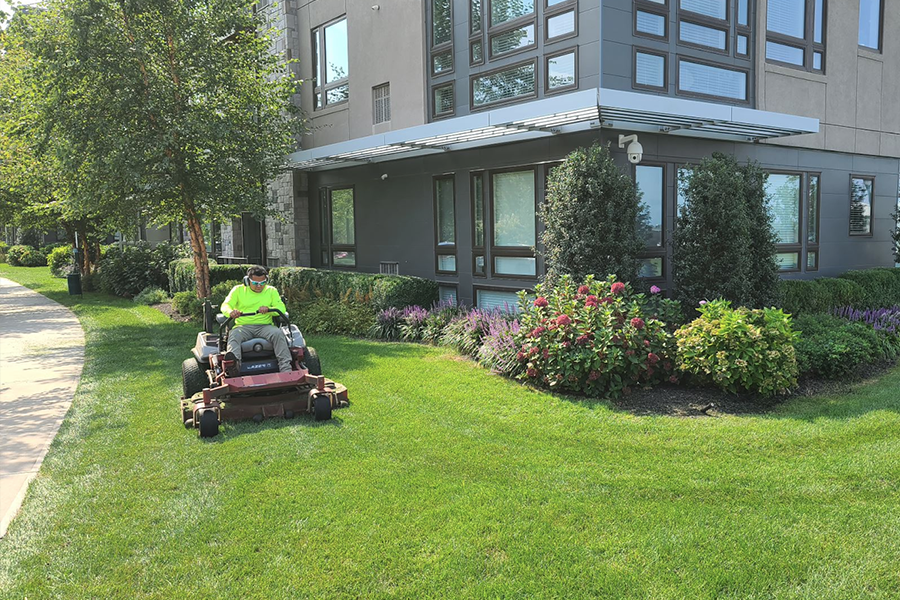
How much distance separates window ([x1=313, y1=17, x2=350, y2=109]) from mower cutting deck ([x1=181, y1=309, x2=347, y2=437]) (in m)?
9.67

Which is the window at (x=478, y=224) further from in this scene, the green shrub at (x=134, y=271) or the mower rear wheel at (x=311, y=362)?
the green shrub at (x=134, y=271)

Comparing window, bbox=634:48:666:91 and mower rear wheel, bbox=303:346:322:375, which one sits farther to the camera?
window, bbox=634:48:666:91

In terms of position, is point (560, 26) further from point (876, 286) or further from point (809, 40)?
point (876, 286)

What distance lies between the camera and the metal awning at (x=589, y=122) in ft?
28.1

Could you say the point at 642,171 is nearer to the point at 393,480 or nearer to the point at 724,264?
the point at 724,264

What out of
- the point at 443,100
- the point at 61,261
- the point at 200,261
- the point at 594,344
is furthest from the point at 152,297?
the point at 61,261

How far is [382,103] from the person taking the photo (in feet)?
46.9

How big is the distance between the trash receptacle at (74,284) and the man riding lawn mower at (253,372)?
15.5 metres

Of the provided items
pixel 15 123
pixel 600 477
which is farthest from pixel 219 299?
pixel 600 477

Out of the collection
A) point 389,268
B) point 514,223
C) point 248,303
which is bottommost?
point 248,303

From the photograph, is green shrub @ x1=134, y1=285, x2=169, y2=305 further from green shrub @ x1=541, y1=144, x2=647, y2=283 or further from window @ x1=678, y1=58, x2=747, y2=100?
window @ x1=678, y1=58, x2=747, y2=100

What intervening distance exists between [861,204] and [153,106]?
14132mm

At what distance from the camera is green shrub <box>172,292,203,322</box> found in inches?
552

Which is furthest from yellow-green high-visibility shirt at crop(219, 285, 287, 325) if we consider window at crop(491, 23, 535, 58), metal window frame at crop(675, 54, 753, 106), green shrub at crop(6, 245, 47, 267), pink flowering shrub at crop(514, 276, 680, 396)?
green shrub at crop(6, 245, 47, 267)
